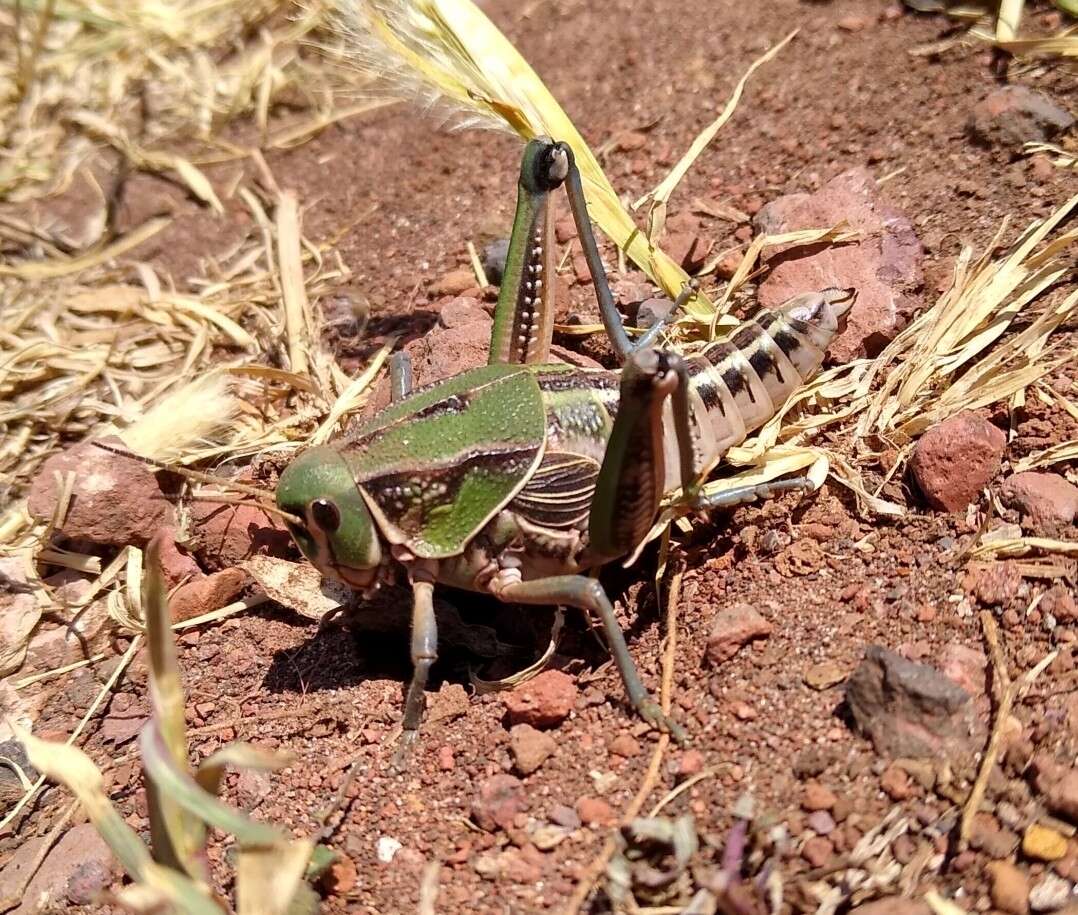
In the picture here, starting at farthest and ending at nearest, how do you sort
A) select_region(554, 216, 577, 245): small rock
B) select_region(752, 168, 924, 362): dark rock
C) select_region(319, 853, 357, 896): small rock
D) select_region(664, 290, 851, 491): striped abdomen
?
select_region(554, 216, 577, 245): small rock < select_region(752, 168, 924, 362): dark rock < select_region(664, 290, 851, 491): striped abdomen < select_region(319, 853, 357, 896): small rock

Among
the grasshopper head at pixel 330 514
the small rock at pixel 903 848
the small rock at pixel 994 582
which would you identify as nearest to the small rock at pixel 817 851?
the small rock at pixel 903 848

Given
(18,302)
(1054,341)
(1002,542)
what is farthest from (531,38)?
(1002,542)

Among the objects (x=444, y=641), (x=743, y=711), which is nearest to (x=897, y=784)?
(x=743, y=711)

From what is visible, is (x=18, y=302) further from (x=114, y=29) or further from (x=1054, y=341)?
(x=1054, y=341)

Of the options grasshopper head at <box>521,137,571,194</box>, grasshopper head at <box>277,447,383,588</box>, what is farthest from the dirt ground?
grasshopper head at <box>521,137,571,194</box>

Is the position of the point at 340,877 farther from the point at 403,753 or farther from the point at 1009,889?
the point at 1009,889

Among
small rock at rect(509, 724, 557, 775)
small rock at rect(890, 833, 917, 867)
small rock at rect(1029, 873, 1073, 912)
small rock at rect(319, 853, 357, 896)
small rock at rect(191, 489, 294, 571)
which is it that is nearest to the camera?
small rock at rect(1029, 873, 1073, 912)

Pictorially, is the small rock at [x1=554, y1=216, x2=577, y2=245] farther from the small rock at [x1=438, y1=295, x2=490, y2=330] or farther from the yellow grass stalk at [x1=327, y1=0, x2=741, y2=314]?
the small rock at [x1=438, y1=295, x2=490, y2=330]
